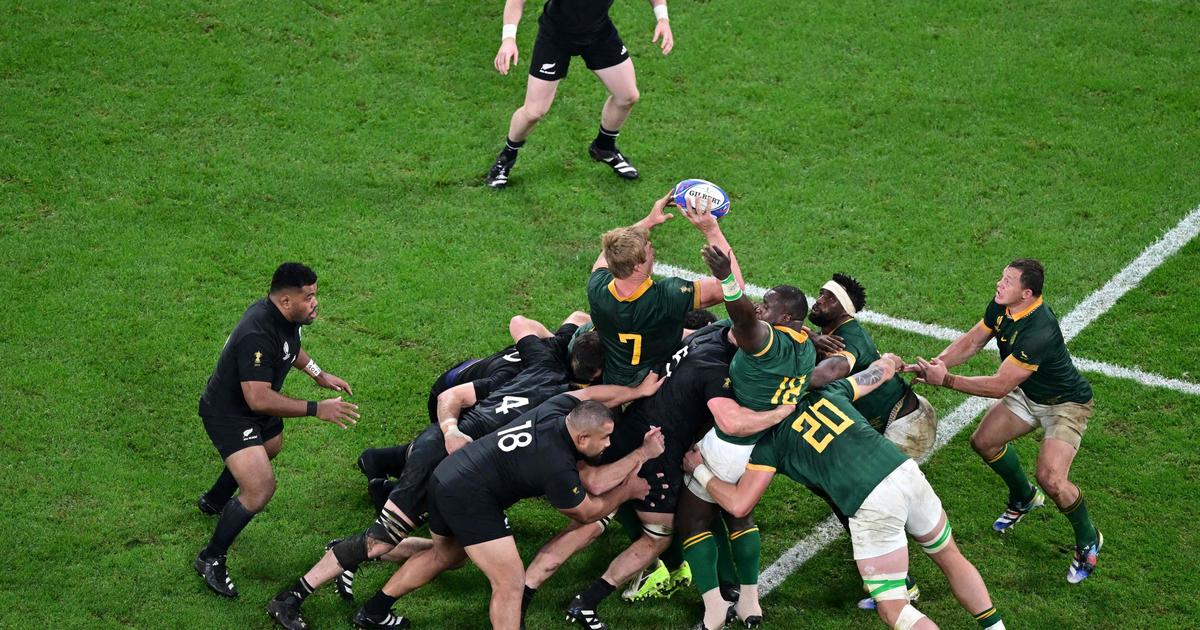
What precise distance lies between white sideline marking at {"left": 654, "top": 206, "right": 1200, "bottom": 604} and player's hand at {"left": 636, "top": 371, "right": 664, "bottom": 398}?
5.04 ft

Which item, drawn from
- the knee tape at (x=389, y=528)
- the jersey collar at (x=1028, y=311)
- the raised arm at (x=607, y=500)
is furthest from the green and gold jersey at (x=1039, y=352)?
the knee tape at (x=389, y=528)

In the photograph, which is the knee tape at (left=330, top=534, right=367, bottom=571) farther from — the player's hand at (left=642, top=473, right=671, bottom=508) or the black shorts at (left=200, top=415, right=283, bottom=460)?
the player's hand at (left=642, top=473, right=671, bottom=508)

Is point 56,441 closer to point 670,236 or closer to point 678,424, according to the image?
point 678,424

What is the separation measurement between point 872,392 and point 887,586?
158cm

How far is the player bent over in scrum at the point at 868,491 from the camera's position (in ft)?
24.6

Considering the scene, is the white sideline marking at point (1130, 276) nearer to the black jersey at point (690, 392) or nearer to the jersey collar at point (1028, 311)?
the jersey collar at point (1028, 311)

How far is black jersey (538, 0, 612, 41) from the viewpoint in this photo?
39.7 feet

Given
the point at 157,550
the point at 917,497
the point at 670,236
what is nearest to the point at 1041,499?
the point at 917,497

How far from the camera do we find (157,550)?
8609 millimetres

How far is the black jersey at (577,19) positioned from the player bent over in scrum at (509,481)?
5542 mm

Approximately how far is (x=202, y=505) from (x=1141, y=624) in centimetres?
660

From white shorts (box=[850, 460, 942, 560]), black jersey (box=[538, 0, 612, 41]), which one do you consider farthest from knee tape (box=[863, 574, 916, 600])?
black jersey (box=[538, 0, 612, 41])

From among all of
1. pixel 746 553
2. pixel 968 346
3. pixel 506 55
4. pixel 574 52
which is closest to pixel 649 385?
pixel 746 553

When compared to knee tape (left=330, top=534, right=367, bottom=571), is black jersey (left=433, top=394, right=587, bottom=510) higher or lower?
higher
